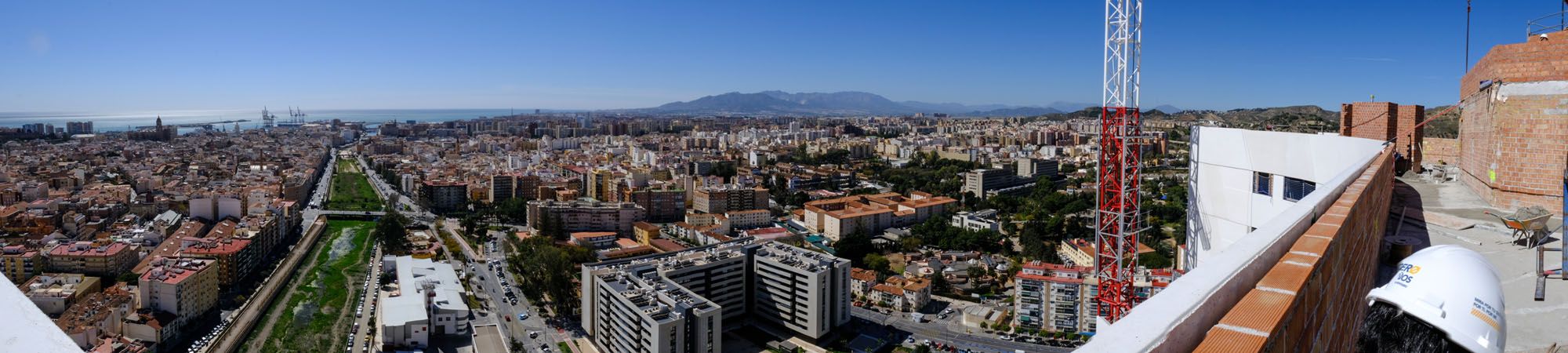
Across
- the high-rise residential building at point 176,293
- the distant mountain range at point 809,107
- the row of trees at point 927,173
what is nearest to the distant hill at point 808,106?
the distant mountain range at point 809,107

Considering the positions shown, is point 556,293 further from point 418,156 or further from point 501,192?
point 418,156

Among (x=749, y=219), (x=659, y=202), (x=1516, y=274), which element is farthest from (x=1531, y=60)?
(x=659, y=202)

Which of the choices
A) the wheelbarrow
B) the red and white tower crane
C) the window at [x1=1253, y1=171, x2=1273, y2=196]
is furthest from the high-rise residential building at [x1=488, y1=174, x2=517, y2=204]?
the wheelbarrow

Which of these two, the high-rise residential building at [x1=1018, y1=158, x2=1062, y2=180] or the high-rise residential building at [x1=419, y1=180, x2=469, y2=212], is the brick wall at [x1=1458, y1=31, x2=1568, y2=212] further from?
the high-rise residential building at [x1=1018, y1=158, x2=1062, y2=180]

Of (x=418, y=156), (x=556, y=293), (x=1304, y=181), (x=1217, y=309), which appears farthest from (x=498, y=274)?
(x=418, y=156)

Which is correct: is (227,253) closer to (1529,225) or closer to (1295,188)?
(1295,188)

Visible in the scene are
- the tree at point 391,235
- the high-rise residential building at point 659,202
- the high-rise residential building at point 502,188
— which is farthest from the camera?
the high-rise residential building at point 502,188

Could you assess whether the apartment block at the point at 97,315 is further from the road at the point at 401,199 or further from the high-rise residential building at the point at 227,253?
the road at the point at 401,199
